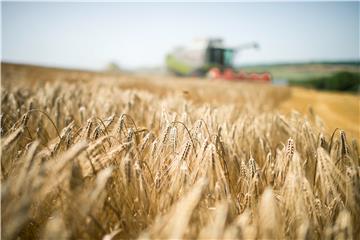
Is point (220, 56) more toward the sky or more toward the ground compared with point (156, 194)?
more toward the sky

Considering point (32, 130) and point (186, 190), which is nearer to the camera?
point (186, 190)

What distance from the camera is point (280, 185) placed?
122 centimetres

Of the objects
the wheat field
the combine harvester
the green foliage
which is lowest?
the wheat field

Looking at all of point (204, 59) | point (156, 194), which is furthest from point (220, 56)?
point (156, 194)

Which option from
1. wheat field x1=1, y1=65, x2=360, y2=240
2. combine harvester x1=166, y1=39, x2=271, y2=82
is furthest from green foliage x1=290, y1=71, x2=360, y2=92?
wheat field x1=1, y1=65, x2=360, y2=240

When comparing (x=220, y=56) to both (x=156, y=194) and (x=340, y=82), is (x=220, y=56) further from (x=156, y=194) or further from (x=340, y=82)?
(x=156, y=194)

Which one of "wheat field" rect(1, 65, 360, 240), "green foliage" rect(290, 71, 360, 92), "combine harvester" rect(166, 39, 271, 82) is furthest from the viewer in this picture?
"combine harvester" rect(166, 39, 271, 82)

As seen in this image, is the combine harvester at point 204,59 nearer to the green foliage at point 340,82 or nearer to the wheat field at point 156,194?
the green foliage at point 340,82

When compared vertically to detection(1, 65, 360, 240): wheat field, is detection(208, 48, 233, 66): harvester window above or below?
above

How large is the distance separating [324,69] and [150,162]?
3350cm

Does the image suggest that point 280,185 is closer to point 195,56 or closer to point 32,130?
point 32,130

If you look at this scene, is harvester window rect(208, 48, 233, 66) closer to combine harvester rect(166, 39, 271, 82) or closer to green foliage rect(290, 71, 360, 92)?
combine harvester rect(166, 39, 271, 82)

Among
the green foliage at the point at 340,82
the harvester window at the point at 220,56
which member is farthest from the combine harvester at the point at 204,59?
the green foliage at the point at 340,82

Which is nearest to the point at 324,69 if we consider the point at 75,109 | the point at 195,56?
the point at 195,56
